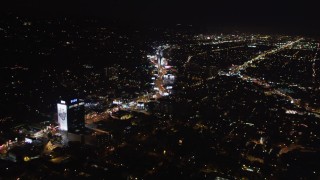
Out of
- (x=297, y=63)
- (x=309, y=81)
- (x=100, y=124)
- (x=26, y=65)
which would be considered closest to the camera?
(x=100, y=124)

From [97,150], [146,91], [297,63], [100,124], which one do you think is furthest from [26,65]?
[297,63]

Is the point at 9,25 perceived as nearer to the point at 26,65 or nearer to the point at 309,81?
the point at 26,65

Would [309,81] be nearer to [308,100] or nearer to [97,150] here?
[308,100]

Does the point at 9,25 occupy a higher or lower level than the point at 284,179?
higher

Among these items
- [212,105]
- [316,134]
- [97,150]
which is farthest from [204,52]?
[97,150]

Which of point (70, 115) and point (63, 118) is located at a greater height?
point (70, 115)

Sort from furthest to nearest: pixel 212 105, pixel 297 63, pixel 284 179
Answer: pixel 297 63 → pixel 212 105 → pixel 284 179

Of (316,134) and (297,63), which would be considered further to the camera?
(297,63)
